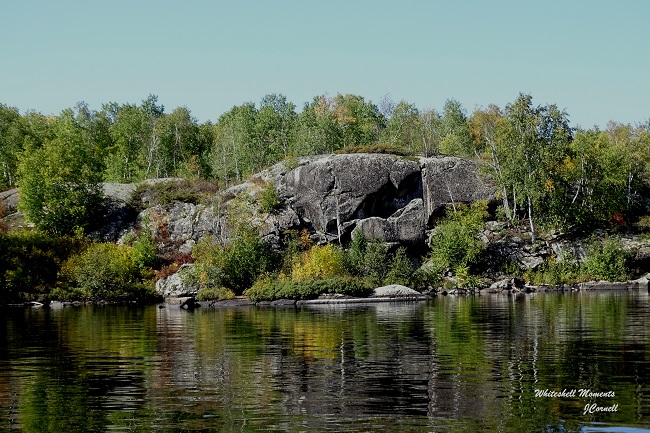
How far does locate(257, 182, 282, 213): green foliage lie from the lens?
79.0 meters

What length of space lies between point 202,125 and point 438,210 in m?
55.7

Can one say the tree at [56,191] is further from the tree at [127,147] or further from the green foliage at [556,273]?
the green foliage at [556,273]

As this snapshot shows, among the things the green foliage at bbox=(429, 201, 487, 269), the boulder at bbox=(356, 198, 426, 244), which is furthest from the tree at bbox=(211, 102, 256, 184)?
the green foliage at bbox=(429, 201, 487, 269)

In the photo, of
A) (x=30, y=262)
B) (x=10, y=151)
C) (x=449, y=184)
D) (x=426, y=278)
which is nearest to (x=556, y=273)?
(x=426, y=278)

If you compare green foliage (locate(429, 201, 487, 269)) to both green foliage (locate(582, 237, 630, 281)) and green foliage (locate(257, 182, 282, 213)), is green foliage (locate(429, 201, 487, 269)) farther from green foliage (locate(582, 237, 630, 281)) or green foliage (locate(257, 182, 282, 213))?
green foliage (locate(257, 182, 282, 213))

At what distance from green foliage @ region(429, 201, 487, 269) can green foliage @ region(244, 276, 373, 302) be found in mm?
11416

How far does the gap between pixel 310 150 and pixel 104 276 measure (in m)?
32.4

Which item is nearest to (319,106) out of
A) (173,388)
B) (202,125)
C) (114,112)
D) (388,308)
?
(202,125)

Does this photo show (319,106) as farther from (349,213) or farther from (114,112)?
(349,213)

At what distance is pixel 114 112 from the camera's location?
12388cm

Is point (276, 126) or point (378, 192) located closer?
point (378, 192)

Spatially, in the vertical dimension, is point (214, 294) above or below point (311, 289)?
below

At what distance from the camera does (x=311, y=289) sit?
6347 centimetres

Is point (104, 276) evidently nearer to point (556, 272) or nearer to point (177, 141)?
point (556, 272)
